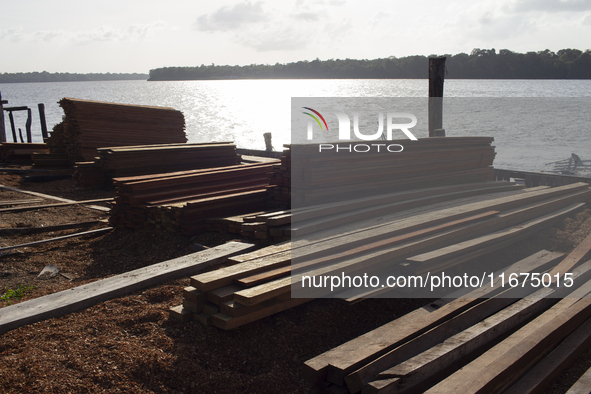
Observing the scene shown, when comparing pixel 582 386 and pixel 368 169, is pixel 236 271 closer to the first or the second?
pixel 582 386

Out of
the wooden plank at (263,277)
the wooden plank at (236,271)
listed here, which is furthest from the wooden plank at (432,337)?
the wooden plank at (236,271)

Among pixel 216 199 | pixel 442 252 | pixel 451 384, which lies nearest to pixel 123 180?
pixel 216 199

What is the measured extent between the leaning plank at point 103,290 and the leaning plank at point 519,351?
10.7ft

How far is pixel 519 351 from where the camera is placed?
3674mm

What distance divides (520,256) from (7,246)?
783cm

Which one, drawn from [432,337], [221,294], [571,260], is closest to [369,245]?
[432,337]

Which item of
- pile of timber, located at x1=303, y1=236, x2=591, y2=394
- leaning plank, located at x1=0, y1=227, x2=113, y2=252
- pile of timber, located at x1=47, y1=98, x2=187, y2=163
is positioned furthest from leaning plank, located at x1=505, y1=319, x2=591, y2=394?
pile of timber, located at x1=47, y1=98, x2=187, y2=163

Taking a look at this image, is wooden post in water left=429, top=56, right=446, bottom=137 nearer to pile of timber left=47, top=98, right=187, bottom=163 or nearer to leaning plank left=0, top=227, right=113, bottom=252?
leaning plank left=0, top=227, right=113, bottom=252

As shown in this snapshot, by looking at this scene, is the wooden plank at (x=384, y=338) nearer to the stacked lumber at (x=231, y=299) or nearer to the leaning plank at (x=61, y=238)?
the stacked lumber at (x=231, y=299)

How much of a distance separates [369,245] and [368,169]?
2393 millimetres

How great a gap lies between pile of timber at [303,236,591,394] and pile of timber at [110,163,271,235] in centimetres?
407

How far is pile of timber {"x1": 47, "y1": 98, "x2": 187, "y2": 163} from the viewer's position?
13.2 metres

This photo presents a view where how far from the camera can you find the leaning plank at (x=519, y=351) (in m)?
3.24

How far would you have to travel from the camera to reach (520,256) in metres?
6.61
